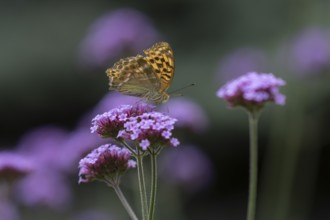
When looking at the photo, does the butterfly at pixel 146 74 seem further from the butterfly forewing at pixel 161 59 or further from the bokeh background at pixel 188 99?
the bokeh background at pixel 188 99

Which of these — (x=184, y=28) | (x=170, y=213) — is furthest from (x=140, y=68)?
(x=184, y=28)

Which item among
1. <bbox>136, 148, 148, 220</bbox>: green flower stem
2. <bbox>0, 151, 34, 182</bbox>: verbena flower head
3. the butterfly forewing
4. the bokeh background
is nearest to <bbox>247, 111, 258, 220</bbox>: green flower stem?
<bbox>136, 148, 148, 220</bbox>: green flower stem

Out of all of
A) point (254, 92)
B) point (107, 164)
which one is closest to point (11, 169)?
point (107, 164)

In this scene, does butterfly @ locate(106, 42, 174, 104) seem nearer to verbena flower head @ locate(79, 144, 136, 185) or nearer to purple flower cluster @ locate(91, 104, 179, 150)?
purple flower cluster @ locate(91, 104, 179, 150)

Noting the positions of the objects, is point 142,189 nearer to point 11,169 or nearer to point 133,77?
point 133,77

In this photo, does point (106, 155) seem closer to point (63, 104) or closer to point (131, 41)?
point (131, 41)
